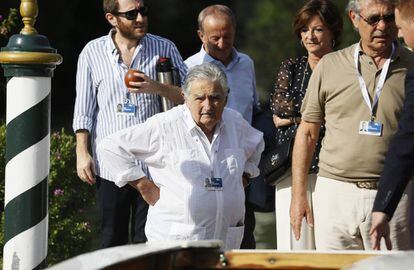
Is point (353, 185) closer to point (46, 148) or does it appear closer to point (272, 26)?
point (46, 148)

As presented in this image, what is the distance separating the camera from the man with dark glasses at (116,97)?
28.4 ft

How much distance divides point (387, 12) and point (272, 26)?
18.1 meters

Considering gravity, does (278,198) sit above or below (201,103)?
below

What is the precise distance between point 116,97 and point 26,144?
1061 millimetres

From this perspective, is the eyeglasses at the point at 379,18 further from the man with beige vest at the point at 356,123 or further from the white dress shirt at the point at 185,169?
the white dress shirt at the point at 185,169

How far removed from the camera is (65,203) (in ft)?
32.8

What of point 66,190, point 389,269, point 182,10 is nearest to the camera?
point 389,269

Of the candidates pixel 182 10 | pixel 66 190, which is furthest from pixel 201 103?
pixel 182 10

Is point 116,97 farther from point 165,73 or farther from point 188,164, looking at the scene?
point 188,164

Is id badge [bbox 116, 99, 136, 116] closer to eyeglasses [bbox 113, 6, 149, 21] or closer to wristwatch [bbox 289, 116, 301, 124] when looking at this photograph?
eyeglasses [bbox 113, 6, 149, 21]

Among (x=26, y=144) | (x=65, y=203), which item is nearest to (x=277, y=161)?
(x=26, y=144)

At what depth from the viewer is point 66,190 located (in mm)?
10062

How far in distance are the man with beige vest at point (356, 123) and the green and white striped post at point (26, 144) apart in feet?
4.71

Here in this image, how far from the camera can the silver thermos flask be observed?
8.64 metres
